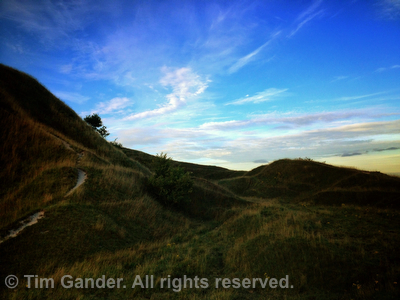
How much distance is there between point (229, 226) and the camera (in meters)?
14.8

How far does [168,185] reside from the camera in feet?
63.2

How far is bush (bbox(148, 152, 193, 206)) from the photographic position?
18.7m

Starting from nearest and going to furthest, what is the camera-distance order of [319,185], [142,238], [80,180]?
[142,238]
[80,180]
[319,185]

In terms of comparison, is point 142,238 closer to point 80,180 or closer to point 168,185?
point 80,180

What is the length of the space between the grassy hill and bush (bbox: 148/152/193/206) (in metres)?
0.76

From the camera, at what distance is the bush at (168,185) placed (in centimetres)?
1873

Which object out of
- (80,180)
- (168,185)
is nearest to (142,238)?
(80,180)

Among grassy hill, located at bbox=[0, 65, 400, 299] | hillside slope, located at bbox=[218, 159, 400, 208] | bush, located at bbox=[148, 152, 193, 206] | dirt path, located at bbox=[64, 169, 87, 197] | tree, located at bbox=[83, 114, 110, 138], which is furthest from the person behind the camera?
tree, located at bbox=[83, 114, 110, 138]

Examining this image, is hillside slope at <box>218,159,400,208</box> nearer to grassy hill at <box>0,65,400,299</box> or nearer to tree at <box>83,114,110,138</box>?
grassy hill at <box>0,65,400,299</box>

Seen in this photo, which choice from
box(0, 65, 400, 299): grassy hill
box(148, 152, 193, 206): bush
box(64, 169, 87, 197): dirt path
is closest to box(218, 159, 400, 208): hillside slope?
box(0, 65, 400, 299): grassy hill

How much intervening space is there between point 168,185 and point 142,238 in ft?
24.3

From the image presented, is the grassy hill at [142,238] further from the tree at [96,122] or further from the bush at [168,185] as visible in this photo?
the tree at [96,122]

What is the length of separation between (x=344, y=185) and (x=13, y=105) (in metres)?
33.8

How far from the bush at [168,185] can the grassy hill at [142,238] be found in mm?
757
